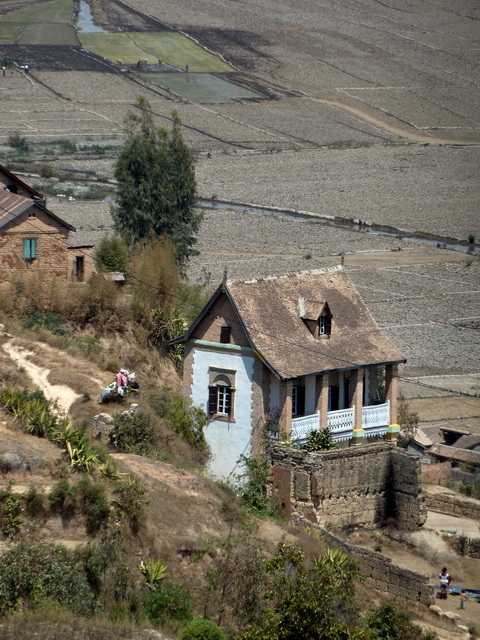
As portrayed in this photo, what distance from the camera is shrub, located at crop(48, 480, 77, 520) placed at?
29.7m

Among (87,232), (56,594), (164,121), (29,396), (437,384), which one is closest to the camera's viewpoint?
(56,594)

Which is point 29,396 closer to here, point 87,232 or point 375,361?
point 375,361

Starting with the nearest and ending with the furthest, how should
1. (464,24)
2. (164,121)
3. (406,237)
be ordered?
(406,237), (164,121), (464,24)

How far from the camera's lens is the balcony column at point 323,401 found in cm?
3838

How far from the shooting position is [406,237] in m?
92.8

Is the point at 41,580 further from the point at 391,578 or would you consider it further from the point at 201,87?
the point at 201,87

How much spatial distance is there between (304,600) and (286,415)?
10302 mm

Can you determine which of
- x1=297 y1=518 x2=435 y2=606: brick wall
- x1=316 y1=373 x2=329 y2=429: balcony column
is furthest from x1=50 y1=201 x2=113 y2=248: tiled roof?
x1=297 y1=518 x2=435 y2=606: brick wall

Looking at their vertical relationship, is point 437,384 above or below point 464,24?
below

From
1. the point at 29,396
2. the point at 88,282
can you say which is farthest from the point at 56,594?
the point at 88,282

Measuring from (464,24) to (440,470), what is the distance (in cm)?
14236

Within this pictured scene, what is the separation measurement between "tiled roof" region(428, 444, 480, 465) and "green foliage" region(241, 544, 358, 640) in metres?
16.8

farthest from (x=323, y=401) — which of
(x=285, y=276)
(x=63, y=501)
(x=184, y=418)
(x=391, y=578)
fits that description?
(x=63, y=501)

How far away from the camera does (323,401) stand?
1512 inches
